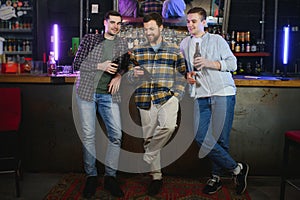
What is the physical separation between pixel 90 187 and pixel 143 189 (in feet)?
1.54

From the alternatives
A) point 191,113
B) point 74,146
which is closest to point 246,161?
point 191,113

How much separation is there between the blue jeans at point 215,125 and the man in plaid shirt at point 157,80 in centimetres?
23

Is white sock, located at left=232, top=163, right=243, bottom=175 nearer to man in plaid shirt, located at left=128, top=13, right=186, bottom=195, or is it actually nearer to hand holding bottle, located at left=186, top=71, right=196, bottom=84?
man in plaid shirt, located at left=128, top=13, right=186, bottom=195

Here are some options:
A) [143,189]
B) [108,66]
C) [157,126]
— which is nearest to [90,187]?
[143,189]

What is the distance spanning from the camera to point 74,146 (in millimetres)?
3590

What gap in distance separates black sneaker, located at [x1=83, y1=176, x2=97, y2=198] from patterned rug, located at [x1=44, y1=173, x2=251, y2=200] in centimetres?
4

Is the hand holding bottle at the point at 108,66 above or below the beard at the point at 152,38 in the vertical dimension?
below

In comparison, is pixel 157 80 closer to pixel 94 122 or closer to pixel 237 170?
pixel 94 122

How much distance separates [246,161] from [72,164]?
66.6 inches

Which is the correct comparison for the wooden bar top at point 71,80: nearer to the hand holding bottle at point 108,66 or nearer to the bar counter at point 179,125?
the bar counter at point 179,125

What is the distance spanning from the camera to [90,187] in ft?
10.1

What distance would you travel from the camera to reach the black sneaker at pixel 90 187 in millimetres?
3045

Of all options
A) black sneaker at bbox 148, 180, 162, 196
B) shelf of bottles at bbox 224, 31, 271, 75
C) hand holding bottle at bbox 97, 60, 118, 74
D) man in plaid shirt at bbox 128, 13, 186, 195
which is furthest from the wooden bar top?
shelf of bottles at bbox 224, 31, 271, 75

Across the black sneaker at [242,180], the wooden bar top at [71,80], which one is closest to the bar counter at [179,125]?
the wooden bar top at [71,80]
